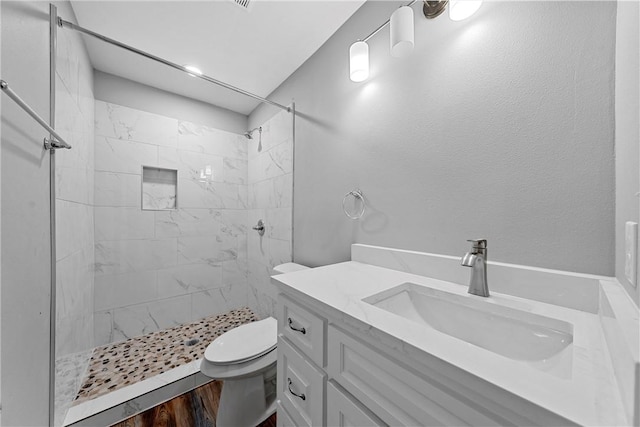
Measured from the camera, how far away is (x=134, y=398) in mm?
1320

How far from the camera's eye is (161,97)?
211cm

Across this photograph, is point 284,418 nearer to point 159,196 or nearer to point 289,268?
point 289,268

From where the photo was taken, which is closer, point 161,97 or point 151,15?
point 151,15

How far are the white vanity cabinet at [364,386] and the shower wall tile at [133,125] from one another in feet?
6.76

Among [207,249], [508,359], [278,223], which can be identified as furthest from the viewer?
[207,249]

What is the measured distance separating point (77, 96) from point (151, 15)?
663 millimetres

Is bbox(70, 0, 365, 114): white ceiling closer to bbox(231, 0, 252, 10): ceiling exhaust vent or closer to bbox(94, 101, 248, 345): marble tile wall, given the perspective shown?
bbox(231, 0, 252, 10): ceiling exhaust vent

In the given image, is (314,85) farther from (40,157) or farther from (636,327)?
(636,327)

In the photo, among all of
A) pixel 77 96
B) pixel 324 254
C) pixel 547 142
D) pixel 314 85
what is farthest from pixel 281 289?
pixel 77 96

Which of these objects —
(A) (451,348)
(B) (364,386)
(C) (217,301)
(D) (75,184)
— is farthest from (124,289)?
(A) (451,348)

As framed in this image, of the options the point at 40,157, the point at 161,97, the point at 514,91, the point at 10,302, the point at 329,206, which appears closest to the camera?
the point at 10,302

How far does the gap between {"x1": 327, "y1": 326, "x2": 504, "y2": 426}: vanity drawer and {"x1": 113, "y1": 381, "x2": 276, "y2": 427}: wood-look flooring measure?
1065 mm

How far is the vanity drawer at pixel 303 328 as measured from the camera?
686 mm

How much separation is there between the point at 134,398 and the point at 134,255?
1108mm
